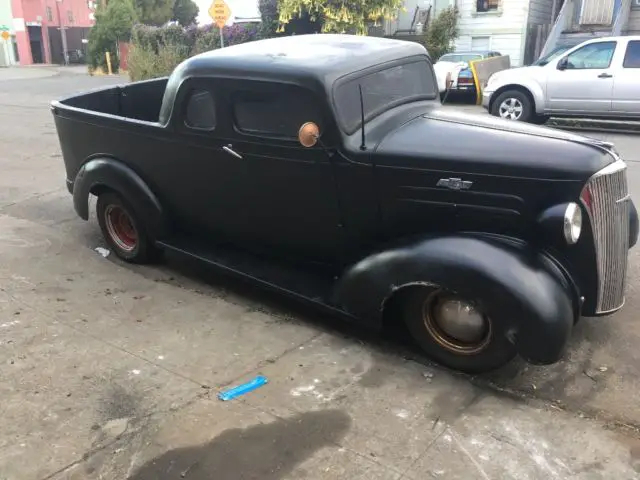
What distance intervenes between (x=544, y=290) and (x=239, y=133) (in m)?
2.23

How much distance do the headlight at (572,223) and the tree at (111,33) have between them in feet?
111

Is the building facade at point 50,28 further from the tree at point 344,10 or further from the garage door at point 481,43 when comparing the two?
the garage door at point 481,43

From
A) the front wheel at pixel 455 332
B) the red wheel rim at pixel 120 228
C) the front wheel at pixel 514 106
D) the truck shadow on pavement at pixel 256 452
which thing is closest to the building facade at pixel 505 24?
the front wheel at pixel 514 106

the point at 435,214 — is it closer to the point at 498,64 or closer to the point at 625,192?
the point at 625,192

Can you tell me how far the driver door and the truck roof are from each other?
774 centimetres

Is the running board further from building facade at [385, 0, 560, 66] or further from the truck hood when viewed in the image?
building facade at [385, 0, 560, 66]

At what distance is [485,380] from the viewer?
3.52 meters

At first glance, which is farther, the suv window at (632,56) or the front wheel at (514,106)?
the front wheel at (514,106)

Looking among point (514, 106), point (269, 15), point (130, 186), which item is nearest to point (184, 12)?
point (269, 15)

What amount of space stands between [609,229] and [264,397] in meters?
2.20

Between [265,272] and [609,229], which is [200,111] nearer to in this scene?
[265,272]

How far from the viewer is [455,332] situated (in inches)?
141

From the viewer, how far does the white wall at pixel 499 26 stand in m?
20.2

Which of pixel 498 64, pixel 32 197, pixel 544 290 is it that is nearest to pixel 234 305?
pixel 544 290
